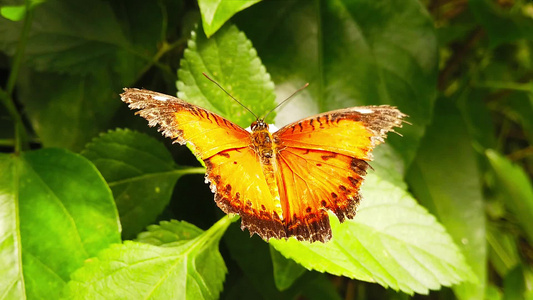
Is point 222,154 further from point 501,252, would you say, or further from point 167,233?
point 501,252

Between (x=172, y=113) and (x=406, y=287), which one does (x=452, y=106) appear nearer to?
(x=406, y=287)

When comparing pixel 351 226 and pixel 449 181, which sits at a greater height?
pixel 449 181

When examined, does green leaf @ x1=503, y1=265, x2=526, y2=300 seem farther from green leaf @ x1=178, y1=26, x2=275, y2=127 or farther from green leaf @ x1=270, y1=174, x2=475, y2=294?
green leaf @ x1=178, y1=26, x2=275, y2=127

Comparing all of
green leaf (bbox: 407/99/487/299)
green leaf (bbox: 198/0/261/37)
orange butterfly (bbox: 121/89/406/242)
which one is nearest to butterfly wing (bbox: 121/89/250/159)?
orange butterfly (bbox: 121/89/406/242)

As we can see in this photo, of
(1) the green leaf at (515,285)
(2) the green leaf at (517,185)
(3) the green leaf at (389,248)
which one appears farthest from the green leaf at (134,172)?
(1) the green leaf at (515,285)

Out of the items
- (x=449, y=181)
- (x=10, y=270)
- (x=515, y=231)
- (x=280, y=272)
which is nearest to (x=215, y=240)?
(x=280, y=272)

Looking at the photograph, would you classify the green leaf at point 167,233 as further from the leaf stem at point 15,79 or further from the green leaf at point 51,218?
the leaf stem at point 15,79

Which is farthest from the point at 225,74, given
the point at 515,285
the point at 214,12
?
the point at 515,285
